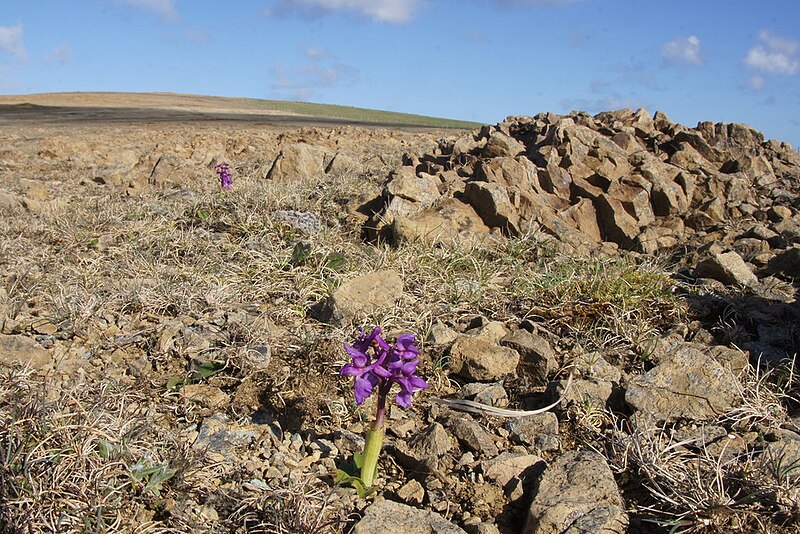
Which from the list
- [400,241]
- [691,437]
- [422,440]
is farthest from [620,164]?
[422,440]

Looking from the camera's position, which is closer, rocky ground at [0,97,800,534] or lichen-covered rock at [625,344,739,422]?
rocky ground at [0,97,800,534]

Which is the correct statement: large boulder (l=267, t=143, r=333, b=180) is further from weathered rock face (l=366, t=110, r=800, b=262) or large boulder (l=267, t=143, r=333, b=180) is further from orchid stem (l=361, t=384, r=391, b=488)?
orchid stem (l=361, t=384, r=391, b=488)

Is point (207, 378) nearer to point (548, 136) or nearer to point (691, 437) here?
point (691, 437)

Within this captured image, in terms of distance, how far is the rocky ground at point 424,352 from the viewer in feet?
7.83

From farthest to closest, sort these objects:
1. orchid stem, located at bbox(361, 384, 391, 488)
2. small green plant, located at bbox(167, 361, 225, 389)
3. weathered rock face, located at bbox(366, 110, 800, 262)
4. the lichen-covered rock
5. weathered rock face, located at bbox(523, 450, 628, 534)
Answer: weathered rock face, located at bbox(366, 110, 800, 262) → small green plant, located at bbox(167, 361, 225, 389) → the lichen-covered rock → orchid stem, located at bbox(361, 384, 391, 488) → weathered rock face, located at bbox(523, 450, 628, 534)

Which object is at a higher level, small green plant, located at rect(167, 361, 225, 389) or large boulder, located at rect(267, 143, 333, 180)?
large boulder, located at rect(267, 143, 333, 180)

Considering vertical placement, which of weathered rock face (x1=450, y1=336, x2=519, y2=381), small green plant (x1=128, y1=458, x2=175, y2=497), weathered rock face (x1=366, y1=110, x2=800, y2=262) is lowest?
small green plant (x1=128, y1=458, x2=175, y2=497)

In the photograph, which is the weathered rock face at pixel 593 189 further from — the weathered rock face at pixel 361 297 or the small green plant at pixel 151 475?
the small green plant at pixel 151 475

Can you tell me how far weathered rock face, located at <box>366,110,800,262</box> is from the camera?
5.52 metres

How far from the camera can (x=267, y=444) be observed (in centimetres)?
286

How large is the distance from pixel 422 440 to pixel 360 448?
26 centimetres

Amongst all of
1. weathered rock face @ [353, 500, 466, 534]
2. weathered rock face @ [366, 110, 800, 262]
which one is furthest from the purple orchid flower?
weathered rock face @ [366, 110, 800, 262]

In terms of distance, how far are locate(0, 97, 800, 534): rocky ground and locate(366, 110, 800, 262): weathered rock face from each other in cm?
3

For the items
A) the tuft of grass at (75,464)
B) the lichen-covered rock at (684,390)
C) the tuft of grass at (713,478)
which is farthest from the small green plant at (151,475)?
the lichen-covered rock at (684,390)
